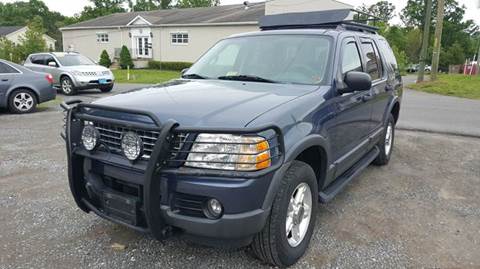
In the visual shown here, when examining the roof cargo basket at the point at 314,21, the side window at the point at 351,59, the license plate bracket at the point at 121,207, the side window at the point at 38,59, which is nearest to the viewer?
the license plate bracket at the point at 121,207

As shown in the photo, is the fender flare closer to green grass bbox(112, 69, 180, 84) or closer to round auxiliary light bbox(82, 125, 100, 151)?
round auxiliary light bbox(82, 125, 100, 151)

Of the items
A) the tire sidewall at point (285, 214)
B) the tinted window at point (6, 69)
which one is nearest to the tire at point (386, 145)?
the tire sidewall at point (285, 214)

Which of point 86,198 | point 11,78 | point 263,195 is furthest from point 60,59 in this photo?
point 263,195

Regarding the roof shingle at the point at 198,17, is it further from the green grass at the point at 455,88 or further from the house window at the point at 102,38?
the green grass at the point at 455,88

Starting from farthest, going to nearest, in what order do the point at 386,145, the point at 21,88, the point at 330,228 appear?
the point at 21,88 < the point at 386,145 < the point at 330,228

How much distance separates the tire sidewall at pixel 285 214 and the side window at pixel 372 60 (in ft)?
6.98

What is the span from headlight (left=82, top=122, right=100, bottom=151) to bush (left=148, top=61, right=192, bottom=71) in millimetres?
26867

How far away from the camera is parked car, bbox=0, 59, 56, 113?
31.7 feet

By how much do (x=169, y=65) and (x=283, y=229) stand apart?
2958cm

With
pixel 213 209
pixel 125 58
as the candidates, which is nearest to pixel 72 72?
pixel 213 209

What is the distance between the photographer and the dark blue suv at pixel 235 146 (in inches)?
97.4

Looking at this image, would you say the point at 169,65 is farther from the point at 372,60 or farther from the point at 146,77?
the point at 372,60

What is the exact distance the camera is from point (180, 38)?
32281 mm

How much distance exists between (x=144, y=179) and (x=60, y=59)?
1451 cm
